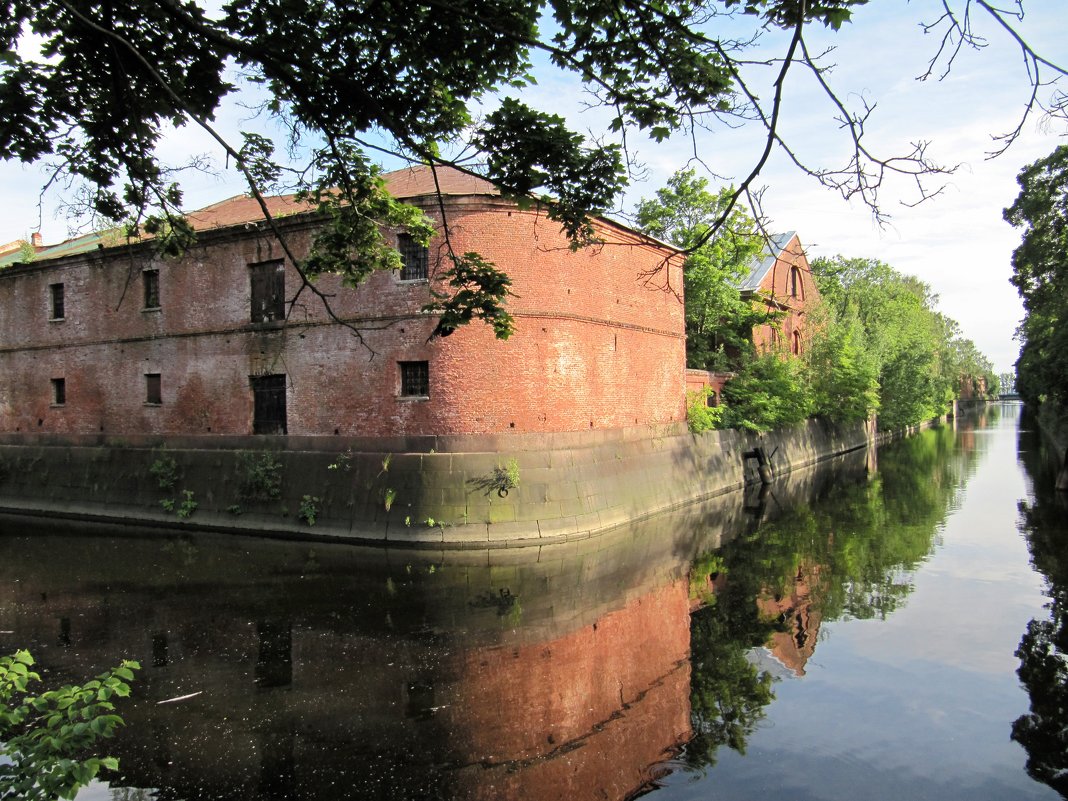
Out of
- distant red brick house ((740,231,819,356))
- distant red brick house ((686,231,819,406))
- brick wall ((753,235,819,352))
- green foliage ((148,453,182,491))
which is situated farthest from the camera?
brick wall ((753,235,819,352))

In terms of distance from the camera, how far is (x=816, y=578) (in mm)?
13016

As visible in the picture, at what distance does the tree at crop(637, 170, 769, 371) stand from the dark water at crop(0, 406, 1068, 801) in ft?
44.0

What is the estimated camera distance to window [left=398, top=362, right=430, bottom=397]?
52.9ft

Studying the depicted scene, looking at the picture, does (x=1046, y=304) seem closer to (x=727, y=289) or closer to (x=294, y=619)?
(x=727, y=289)

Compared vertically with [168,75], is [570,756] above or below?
below

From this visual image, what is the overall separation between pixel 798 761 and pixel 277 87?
7243 millimetres

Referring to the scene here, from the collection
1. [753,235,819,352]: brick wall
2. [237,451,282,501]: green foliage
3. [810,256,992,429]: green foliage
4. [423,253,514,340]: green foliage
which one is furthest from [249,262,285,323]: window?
[810,256,992,429]: green foliage

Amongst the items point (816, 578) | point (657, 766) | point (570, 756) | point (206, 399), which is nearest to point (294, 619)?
point (570, 756)

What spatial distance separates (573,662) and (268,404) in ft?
40.3

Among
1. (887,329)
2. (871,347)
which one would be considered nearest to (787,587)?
(871,347)

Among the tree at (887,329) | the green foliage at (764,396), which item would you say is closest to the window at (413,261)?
the green foliage at (764,396)

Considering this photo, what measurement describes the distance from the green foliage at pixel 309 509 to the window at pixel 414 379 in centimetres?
315

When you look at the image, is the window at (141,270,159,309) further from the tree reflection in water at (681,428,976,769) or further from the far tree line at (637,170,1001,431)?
the tree reflection in water at (681,428,976,769)

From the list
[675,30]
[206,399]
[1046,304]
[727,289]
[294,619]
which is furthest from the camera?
[727,289]
